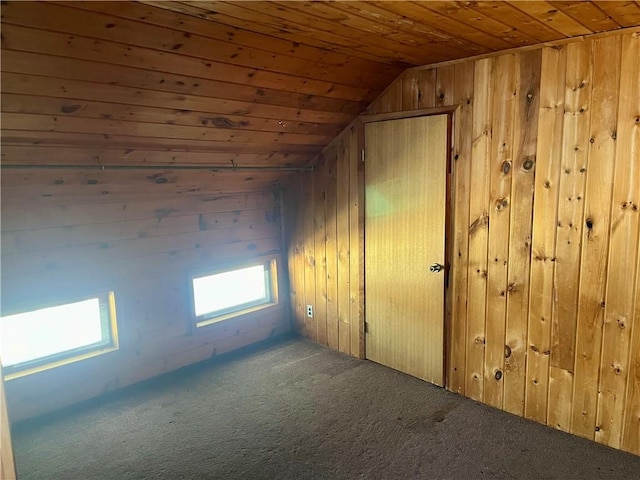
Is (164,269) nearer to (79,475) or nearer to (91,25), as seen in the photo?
(79,475)

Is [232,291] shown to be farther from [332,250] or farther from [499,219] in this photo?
[499,219]

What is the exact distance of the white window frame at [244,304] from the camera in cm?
343

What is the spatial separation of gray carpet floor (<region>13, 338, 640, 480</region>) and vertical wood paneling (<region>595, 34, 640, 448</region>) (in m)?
0.25

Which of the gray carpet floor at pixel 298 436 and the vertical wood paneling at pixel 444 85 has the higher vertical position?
the vertical wood paneling at pixel 444 85

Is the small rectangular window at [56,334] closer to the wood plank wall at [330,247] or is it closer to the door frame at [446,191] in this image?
the wood plank wall at [330,247]

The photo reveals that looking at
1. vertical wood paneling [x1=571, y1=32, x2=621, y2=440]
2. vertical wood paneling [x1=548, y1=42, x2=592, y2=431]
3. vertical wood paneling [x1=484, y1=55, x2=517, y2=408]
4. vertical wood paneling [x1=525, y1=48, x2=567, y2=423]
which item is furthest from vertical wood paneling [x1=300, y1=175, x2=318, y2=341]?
vertical wood paneling [x1=571, y1=32, x2=621, y2=440]

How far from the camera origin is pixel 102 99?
6.84ft

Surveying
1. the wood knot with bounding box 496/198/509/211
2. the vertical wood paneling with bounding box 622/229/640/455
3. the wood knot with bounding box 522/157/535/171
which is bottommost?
the vertical wood paneling with bounding box 622/229/640/455

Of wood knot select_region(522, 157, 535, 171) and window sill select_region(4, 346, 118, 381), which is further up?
wood knot select_region(522, 157, 535, 171)

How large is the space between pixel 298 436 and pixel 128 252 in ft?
5.23

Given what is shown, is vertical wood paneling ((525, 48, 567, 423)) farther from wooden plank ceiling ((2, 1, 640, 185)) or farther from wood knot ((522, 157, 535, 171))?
wooden plank ceiling ((2, 1, 640, 185))

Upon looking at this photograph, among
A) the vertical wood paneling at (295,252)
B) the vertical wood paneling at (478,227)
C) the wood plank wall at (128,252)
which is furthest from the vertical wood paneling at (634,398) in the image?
the wood plank wall at (128,252)

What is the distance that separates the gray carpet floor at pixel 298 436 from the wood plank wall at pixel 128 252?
20cm

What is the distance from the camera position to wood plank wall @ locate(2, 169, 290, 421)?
8.55ft
